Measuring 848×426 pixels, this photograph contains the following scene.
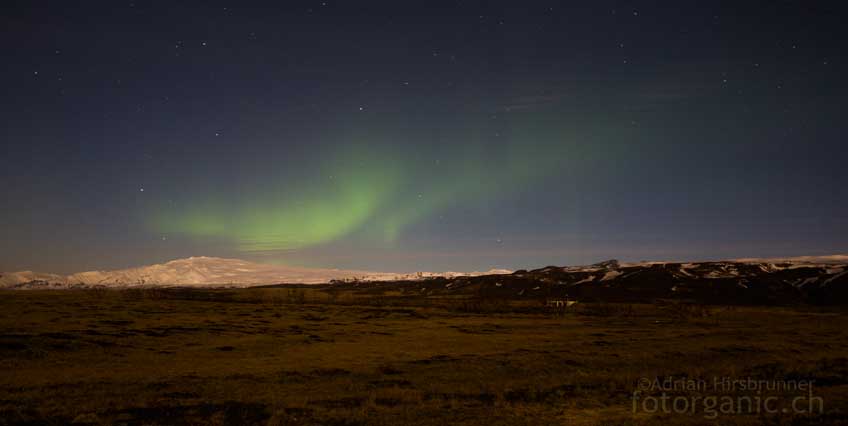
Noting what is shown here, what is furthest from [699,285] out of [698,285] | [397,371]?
[397,371]

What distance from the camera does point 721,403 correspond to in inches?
730

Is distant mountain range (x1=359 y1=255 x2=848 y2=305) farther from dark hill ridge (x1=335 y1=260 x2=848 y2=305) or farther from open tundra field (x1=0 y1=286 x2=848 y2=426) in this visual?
open tundra field (x1=0 y1=286 x2=848 y2=426)

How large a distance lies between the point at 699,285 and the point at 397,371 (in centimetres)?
11682

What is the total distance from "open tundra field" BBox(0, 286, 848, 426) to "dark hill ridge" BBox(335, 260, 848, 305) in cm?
5472

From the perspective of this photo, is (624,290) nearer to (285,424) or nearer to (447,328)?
(447,328)

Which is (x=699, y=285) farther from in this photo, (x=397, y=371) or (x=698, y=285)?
(x=397, y=371)

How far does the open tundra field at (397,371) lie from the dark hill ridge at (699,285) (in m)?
54.7

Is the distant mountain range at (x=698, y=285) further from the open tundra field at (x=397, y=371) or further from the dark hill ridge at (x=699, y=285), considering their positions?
the open tundra field at (x=397, y=371)

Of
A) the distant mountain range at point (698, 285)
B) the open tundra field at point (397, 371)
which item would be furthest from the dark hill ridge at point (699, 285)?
the open tundra field at point (397, 371)

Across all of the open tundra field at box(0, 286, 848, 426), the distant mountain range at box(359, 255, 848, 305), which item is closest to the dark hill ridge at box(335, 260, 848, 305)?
the distant mountain range at box(359, 255, 848, 305)

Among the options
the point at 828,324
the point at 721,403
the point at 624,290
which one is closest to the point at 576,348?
the point at 721,403

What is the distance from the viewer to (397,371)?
92.6ft

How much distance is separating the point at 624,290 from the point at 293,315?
301 feet

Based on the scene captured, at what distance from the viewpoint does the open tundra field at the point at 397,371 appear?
17656 mm
